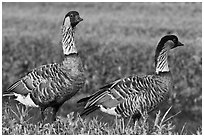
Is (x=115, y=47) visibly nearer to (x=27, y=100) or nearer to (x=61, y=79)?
(x=27, y=100)

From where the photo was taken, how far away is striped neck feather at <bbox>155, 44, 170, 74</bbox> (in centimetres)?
453

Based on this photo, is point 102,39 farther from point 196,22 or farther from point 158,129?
point 158,129

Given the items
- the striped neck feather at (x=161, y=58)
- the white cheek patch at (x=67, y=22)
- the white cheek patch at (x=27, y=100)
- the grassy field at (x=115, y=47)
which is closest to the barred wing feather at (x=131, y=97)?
the striped neck feather at (x=161, y=58)

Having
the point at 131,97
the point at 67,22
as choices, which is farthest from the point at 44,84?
the point at 131,97

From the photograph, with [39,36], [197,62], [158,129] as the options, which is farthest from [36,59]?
[158,129]

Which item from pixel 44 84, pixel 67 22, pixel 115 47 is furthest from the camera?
pixel 115 47

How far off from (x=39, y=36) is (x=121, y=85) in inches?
220

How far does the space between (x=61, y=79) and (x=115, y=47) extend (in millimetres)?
4958

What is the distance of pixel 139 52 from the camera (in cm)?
904

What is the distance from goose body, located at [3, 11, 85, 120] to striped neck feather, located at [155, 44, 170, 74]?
2.37ft

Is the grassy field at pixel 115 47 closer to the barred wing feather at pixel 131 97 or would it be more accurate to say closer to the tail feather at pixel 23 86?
the tail feather at pixel 23 86

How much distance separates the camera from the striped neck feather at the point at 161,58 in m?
4.53

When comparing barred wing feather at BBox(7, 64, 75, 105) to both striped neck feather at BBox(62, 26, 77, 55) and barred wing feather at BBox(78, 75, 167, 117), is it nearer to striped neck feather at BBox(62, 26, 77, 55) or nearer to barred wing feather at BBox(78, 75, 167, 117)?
striped neck feather at BBox(62, 26, 77, 55)

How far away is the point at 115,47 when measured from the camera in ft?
30.2
